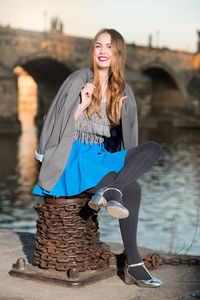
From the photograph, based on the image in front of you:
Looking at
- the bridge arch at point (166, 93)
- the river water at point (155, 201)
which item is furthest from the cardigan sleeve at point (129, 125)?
the bridge arch at point (166, 93)

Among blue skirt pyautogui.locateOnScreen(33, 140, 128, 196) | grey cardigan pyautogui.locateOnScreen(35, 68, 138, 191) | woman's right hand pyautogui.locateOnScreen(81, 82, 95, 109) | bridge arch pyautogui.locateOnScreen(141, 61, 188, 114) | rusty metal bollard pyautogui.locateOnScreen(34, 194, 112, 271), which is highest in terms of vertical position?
woman's right hand pyautogui.locateOnScreen(81, 82, 95, 109)

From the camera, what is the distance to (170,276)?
3.09m

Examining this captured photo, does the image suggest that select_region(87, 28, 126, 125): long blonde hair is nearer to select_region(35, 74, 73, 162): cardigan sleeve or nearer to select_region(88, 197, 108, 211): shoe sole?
select_region(35, 74, 73, 162): cardigan sleeve

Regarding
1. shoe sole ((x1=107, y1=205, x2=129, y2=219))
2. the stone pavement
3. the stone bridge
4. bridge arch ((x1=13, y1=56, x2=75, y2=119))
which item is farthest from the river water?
bridge arch ((x1=13, y1=56, x2=75, y2=119))

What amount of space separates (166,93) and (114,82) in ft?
106

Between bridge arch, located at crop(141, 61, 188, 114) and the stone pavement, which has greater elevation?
the stone pavement

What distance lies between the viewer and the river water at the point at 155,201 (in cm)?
559

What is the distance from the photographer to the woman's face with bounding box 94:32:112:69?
3182 mm

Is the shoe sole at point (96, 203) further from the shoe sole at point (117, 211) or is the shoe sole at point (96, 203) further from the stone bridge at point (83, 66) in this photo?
the stone bridge at point (83, 66)

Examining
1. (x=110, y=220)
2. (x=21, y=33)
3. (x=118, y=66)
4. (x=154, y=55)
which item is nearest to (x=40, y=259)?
(x=118, y=66)

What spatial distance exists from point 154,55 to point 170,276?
2709 cm

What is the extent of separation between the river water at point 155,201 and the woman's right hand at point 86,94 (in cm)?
131

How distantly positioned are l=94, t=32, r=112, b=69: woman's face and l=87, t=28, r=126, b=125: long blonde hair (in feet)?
0.06

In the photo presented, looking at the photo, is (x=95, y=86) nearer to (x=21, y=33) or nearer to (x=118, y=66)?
(x=118, y=66)
